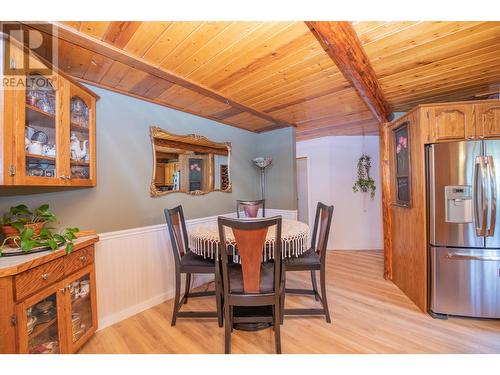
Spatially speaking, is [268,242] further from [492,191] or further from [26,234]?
[492,191]

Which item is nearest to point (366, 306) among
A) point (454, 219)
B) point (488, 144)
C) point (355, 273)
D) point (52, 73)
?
point (355, 273)

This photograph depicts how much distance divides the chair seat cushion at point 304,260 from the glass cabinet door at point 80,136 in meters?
1.91

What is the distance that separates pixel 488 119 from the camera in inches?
74.7

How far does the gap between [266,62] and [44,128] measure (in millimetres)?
1660

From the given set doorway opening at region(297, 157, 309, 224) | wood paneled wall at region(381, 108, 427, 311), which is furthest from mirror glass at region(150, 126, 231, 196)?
wood paneled wall at region(381, 108, 427, 311)

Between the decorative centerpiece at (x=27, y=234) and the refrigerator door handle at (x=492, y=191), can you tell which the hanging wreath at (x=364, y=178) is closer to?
the refrigerator door handle at (x=492, y=191)

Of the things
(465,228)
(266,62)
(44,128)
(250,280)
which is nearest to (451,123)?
(465,228)

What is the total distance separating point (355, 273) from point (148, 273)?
2.72 meters

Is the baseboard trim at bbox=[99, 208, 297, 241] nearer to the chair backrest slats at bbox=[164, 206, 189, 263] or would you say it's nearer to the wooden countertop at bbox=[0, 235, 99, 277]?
the chair backrest slats at bbox=[164, 206, 189, 263]

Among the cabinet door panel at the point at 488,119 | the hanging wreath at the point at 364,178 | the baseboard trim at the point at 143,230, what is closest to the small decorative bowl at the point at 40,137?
the baseboard trim at the point at 143,230

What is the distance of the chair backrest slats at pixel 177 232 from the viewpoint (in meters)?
1.94

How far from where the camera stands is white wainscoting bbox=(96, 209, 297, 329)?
1935 millimetres
